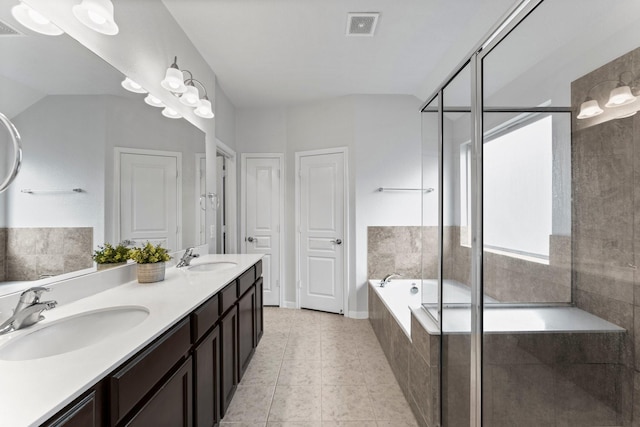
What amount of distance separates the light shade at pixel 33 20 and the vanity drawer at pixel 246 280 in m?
1.57

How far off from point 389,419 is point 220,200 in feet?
9.03

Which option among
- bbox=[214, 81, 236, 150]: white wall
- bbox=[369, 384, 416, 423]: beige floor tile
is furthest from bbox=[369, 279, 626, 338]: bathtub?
bbox=[214, 81, 236, 150]: white wall

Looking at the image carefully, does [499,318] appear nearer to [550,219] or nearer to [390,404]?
[550,219]

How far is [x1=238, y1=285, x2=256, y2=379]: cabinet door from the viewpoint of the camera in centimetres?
209

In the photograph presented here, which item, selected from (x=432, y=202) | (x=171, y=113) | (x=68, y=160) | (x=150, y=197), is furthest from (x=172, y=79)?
(x=432, y=202)

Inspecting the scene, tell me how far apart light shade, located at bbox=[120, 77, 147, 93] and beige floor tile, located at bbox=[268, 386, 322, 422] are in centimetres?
211

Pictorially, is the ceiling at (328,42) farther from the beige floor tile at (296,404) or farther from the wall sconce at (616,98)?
the beige floor tile at (296,404)

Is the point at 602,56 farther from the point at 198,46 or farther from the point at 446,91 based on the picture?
the point at 198,46

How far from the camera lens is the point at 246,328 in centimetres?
227

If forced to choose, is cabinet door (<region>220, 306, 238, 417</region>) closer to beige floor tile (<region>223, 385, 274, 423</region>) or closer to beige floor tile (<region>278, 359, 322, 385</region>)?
beige floor tile (<region>223, 385, 274, 423</region>)

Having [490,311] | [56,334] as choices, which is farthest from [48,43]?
[490,311]

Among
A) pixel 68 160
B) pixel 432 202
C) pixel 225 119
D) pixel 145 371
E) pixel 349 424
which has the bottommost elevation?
pixel 349 424

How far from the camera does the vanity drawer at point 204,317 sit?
4.41ft

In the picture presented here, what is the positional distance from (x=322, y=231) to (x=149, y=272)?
2300mm
